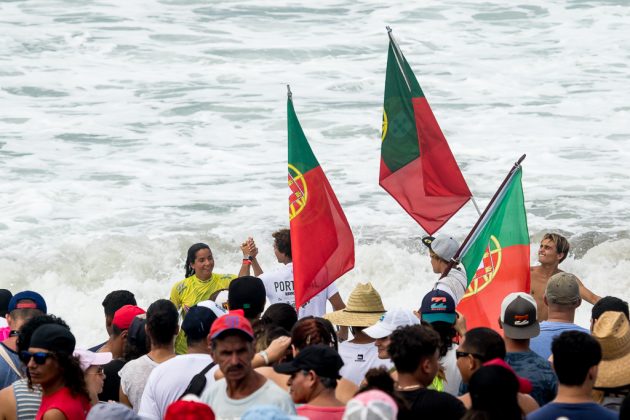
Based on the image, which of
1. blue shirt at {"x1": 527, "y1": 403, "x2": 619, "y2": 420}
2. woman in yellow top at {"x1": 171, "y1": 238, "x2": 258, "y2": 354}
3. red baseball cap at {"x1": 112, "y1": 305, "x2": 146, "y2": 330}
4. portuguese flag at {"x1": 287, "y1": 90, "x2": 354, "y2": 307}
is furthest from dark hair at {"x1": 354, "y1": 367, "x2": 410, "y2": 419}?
woman in yellow top at {"x1": 171, "y1": 238, "x2": 258, "y2": 354}

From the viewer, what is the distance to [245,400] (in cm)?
503

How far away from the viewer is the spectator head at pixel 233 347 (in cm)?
504

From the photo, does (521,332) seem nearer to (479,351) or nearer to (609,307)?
(479,351)

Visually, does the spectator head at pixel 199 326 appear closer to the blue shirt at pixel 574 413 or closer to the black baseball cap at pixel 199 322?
the black baseball cap at pixel 199 322

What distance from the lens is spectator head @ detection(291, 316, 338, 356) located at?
18.4 ft

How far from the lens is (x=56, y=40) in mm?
26000

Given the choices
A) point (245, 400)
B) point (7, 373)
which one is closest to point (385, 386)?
point (245, 400)

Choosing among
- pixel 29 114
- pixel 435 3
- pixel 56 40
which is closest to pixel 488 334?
pixel 29 114

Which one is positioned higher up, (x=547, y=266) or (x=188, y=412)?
(x=188, y=412)

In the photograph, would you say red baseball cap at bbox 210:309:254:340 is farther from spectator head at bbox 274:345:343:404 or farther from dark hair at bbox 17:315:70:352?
dark hair at bbox 17:315:70:352

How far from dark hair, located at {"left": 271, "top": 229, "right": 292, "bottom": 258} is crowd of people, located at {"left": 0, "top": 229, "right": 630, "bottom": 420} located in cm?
149

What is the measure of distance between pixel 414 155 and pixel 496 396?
4.50 m

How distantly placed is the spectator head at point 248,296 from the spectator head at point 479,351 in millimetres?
1579

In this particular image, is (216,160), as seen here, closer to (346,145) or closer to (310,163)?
(346,145)
